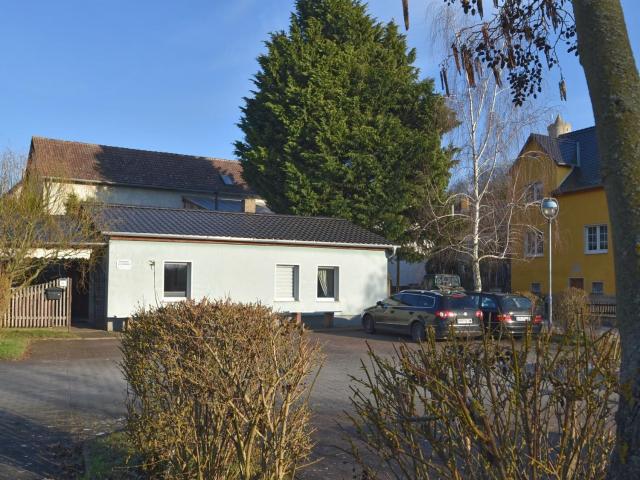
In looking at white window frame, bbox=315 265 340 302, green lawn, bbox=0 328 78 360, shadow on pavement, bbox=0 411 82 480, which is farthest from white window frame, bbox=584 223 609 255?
shadow on pavement, bbox=0 411 82 480

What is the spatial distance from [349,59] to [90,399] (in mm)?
24643

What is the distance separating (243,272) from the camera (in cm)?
2358

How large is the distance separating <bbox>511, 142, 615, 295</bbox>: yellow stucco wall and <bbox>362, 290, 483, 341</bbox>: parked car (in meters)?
10.9

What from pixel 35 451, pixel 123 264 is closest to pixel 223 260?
pixel 123 264

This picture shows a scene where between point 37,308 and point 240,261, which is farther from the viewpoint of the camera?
point 240,261

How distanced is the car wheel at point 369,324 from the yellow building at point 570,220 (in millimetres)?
10121

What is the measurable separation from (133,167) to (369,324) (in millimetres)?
21703

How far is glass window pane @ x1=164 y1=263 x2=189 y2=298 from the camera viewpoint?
22.6 metres

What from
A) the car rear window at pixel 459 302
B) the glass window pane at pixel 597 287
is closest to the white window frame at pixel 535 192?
the glass window pane at pixel 597 287

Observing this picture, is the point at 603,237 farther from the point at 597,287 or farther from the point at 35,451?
the point at 35,451

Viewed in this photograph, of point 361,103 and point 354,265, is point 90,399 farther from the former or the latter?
point 361,103

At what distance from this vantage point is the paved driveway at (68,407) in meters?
6.49

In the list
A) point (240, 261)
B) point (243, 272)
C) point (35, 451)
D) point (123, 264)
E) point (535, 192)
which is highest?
point (535, 192)

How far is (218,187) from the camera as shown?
130 feet
